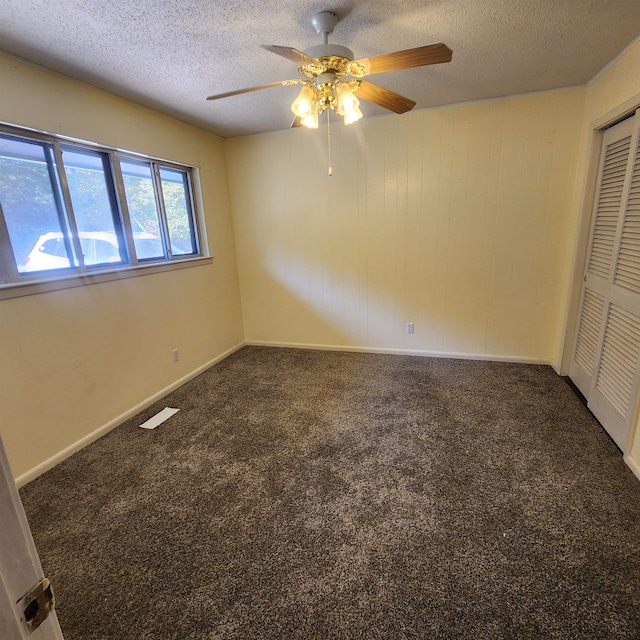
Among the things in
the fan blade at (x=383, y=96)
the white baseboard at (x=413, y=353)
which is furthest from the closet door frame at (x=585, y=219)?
the fan blade at (x=383, y=96)

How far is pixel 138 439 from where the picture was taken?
251 cm

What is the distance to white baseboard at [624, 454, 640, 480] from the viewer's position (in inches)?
75.9

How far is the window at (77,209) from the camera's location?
2.06 m

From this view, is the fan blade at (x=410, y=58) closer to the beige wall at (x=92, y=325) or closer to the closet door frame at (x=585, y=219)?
the closet door frame at (x=585, y=219)

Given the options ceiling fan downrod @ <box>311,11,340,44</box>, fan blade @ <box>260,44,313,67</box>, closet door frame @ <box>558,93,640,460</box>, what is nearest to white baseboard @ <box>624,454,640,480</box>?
closet door frame @ <box>558,93,640,460</box>

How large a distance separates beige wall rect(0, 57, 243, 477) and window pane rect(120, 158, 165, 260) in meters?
0.17

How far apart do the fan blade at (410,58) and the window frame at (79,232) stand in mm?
2006

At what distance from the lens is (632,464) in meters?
1.98

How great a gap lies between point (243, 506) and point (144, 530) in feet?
1.59

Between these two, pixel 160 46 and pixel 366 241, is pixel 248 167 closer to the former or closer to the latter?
pixel 366 241

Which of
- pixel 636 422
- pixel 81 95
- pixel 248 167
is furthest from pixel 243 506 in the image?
pixel 248 167

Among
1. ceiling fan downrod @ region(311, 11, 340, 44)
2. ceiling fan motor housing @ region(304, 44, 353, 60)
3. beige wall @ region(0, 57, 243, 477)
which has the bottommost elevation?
beige wall @ region(0, 57, 243, 477)

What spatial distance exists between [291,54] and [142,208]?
2020 mm

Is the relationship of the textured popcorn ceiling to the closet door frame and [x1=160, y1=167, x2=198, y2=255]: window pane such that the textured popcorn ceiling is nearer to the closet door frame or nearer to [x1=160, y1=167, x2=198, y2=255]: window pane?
the closet door frame
